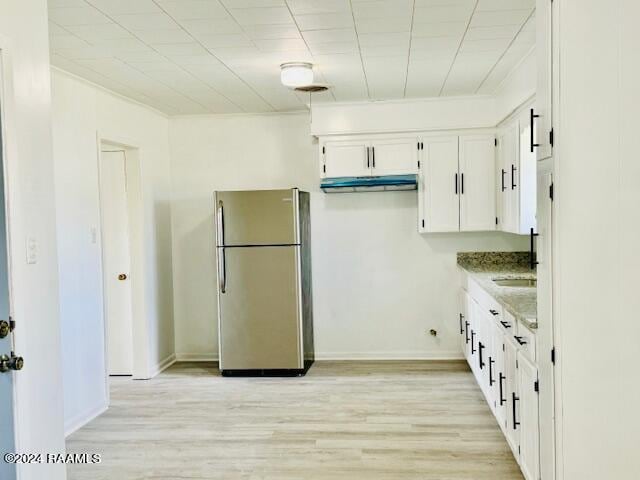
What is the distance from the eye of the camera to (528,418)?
2.77m

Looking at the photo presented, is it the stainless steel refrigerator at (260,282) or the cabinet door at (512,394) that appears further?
the stainless steel refrigerator at (260,282)

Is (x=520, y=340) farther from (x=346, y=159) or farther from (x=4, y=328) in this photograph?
(x=346, y=159)

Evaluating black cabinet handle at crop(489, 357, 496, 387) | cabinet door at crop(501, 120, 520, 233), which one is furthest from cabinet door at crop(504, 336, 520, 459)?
cabinet door at crop(501, 120, 520, 233)

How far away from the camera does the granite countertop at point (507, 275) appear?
2.92m

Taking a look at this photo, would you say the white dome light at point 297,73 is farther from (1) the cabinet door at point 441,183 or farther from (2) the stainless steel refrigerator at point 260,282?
(1) the cabinet door at point 441,183

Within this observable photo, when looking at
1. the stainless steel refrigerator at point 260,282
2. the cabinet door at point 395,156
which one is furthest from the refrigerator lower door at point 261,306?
the cabinet door at point 395,156

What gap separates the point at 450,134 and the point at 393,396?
7.60ft

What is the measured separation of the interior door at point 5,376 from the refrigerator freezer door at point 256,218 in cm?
298

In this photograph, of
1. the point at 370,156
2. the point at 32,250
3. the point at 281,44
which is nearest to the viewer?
the point at 32,250

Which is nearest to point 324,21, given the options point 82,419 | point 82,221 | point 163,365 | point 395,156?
point 82,221

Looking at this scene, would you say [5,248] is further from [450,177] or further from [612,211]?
[450,177]

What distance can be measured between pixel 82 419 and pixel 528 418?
296cm

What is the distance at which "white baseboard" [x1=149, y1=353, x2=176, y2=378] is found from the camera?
531cm

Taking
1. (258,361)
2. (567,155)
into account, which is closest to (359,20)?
(567,155)
